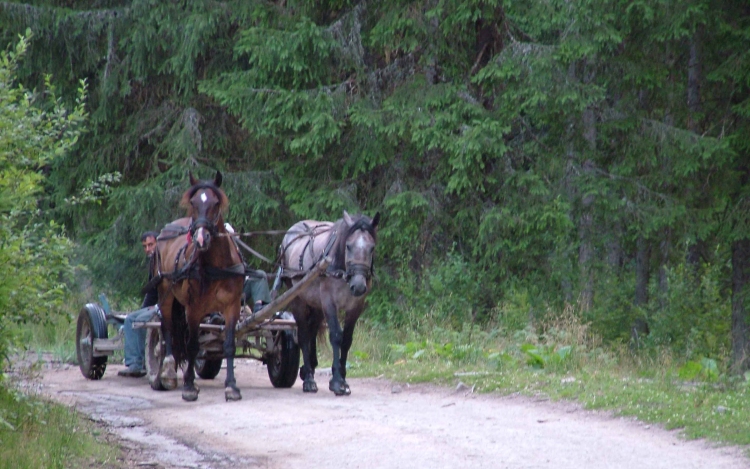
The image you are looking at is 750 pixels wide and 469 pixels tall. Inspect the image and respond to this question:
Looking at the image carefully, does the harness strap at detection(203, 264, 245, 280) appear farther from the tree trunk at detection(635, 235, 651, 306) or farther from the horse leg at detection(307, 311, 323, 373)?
the tree trunk at detection(635, 235, 651, 306)

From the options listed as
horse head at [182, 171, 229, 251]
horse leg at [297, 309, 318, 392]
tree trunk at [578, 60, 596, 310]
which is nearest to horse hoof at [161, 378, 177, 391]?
horse leg at [297, 309, 318, 392]

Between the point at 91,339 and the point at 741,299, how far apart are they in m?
10.3

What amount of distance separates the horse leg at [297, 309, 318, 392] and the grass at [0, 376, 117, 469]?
326cm

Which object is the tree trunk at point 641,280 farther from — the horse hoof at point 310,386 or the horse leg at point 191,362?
the horse leg at point 191,362

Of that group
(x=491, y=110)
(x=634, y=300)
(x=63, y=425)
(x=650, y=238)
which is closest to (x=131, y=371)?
(x=63, y=425)

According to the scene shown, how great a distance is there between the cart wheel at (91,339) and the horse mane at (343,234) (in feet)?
12.1

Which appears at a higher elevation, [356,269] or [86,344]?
[356,269]

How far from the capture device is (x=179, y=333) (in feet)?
37.9

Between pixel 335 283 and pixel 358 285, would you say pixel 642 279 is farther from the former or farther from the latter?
pixel 358 285

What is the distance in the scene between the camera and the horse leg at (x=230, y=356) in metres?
10.6

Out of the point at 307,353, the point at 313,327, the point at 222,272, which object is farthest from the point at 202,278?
the point at 313,327

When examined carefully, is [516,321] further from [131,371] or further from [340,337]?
[131,371]

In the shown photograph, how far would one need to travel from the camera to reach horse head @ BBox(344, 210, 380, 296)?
10352 mm

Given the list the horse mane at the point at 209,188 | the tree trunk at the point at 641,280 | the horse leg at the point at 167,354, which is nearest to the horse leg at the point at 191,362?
the horse leg at the point at 167,354
